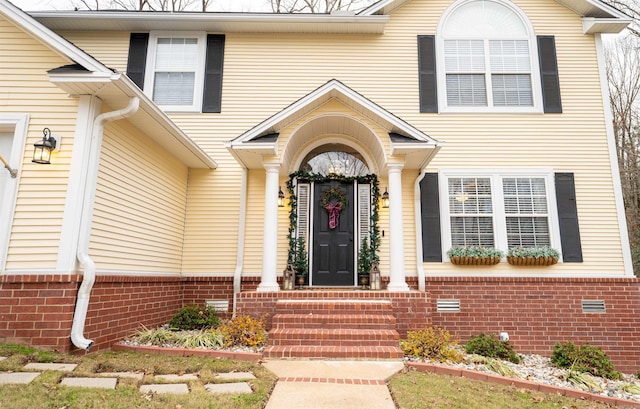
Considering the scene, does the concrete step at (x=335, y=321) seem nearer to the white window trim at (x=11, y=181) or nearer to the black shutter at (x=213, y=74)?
the white window trim at (x=11, y=181)

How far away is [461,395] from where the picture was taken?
3801mm

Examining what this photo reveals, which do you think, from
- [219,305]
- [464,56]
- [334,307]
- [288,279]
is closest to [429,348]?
[334,307]

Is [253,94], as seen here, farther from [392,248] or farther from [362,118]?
[392,248]

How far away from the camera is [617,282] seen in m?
7.13

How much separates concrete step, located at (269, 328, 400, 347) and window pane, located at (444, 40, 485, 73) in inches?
228

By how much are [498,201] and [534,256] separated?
1196mm

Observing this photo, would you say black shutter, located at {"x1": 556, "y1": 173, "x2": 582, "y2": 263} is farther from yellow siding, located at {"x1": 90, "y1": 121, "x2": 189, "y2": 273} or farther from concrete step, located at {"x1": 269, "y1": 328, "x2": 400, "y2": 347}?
yellow siding, located at {"x1": 90, "y1": 121, "x2": 189, "y2": 273}

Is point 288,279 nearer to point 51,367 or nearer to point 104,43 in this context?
point 51,367

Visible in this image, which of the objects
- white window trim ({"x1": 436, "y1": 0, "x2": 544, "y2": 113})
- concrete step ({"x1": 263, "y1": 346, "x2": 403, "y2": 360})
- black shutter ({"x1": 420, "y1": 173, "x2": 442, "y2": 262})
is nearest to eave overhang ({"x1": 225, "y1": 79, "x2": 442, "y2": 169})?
black shutter ({"x1": 420, "y1": 173, "x2": 442, "y2": 262})

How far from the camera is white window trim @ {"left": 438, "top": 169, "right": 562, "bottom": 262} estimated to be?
23.9 ft

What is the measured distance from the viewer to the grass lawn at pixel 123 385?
3088mm

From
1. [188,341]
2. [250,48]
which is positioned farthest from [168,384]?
[250,48]

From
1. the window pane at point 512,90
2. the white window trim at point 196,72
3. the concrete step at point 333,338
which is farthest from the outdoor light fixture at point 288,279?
the window pane at point 512,90

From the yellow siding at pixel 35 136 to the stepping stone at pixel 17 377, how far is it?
1319 millimetres
